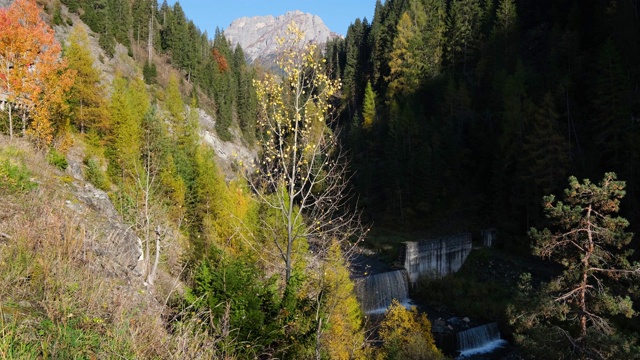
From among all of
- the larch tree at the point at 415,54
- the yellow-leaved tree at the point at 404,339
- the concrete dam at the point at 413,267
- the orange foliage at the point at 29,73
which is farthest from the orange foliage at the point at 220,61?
the yellow-leaved tree at the point at 404,339

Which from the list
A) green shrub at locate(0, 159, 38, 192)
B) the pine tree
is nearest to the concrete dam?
green shrub at locate(0, 159, 38, 192)

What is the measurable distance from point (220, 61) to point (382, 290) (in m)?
67.2

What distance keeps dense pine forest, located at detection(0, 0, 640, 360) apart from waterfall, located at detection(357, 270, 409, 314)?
3.44 feet

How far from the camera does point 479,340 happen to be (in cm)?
2345

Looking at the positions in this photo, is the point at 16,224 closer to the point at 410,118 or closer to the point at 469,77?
the point at 410,118

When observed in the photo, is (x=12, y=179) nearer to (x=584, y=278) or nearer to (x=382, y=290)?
(x=584, y=278)

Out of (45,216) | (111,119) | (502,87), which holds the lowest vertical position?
(45,216)

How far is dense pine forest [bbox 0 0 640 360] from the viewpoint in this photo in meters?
5.28

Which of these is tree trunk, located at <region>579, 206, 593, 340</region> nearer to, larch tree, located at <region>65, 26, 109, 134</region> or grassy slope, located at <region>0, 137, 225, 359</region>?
grassy slope, located at <region>0, 137, 225, 359</region>

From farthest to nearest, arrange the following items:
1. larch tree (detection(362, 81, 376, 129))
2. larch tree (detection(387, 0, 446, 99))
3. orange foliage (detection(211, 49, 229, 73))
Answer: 1. orange foliage (detection(211, 49, 229, 73))
2. larch tree (detection(387, 0, 446, 99))
3. larch tree (detection(362, 81, 376, 129))

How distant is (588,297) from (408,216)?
1311 inches

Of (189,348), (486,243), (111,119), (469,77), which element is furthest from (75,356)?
(469,77)

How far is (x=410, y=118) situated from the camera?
47562 millimetres

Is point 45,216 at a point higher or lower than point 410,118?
lower
